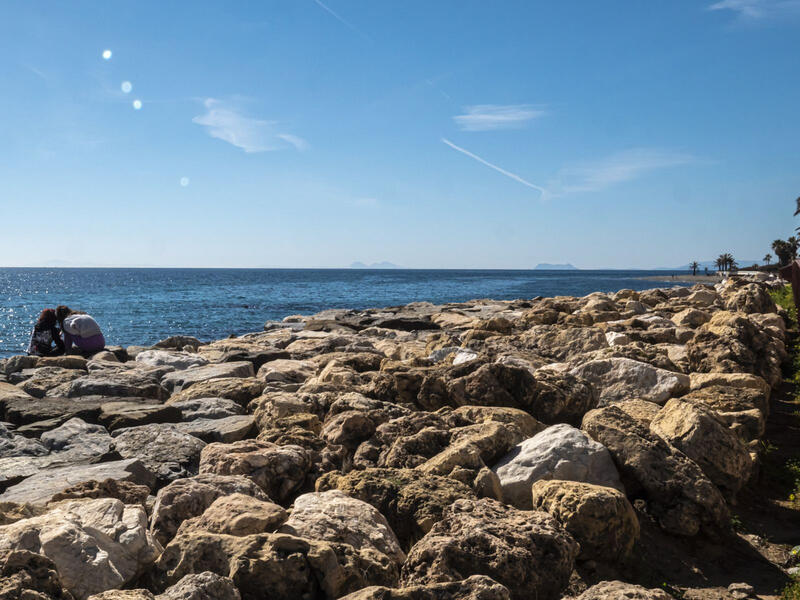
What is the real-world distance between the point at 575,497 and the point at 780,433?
502 cm

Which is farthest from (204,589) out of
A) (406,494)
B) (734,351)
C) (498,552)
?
(734,351)

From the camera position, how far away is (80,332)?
1505 cm

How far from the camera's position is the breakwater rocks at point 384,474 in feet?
11.4

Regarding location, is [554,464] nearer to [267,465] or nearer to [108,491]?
[267,465]

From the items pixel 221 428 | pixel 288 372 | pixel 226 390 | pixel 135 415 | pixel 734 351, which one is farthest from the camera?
pixel 288 372

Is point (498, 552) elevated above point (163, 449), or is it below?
above

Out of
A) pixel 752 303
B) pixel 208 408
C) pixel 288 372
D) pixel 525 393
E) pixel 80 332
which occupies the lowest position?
pixel 208 408

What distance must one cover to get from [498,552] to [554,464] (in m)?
1.61

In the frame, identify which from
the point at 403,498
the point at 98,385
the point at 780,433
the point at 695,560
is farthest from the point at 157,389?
the point at 780,433

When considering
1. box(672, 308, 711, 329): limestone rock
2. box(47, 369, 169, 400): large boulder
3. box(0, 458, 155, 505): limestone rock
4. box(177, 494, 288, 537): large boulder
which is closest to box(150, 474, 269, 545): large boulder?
box(177, 494, 288, 537): large boulder

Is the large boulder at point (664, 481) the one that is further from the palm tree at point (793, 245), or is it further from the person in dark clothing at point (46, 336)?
the palm tree at point (793, 245)

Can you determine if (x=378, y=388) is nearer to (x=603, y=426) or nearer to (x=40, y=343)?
(x=603, y=426)

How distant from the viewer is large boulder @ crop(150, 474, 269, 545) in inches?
167

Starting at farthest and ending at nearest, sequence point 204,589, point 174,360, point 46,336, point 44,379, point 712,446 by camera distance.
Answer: point 46,336
point 174,360
point 44,379
point 712,446
point 204,589
